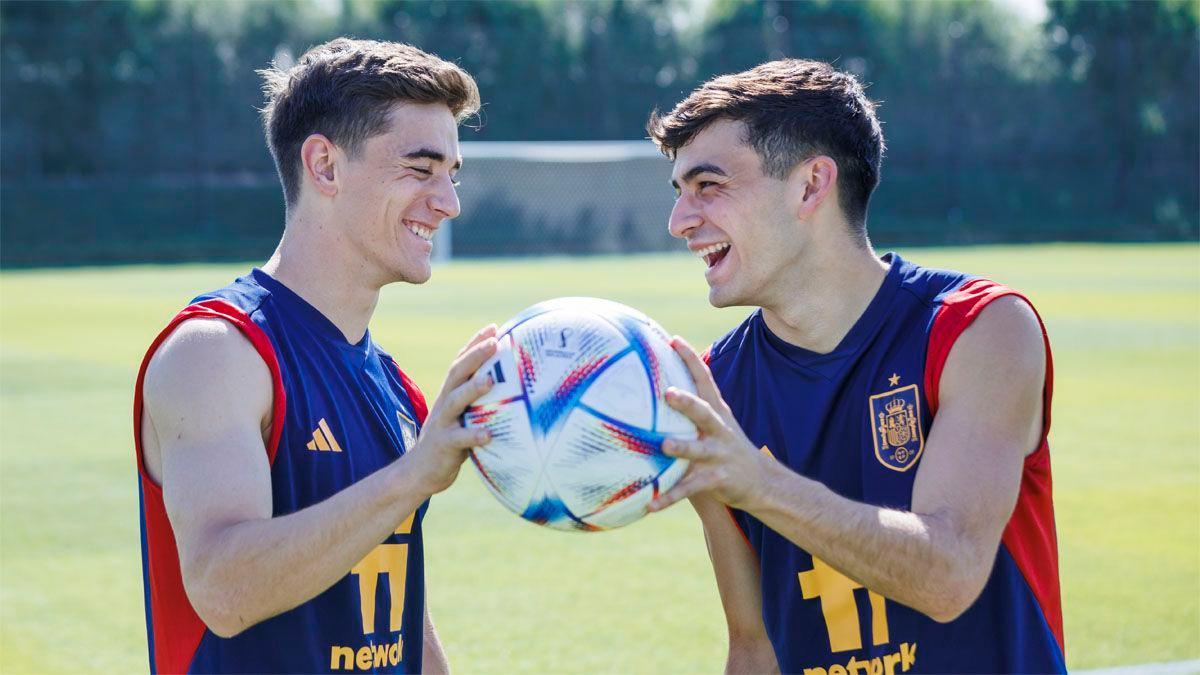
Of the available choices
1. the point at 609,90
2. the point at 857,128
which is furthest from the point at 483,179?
the point at 857,128

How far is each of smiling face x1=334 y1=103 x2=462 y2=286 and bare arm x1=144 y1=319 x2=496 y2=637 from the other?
0.79 m

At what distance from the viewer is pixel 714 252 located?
4227 millimetres

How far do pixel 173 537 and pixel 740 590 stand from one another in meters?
1.64

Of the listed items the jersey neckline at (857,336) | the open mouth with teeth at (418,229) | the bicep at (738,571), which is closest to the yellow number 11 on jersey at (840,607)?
the bicep at (738,571)

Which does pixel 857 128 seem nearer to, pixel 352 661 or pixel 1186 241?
pixel 352 661

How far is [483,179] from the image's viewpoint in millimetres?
46406

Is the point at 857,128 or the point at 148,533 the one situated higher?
the point at 857,128

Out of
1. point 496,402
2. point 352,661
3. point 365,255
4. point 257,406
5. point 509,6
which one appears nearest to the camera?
point 496,402

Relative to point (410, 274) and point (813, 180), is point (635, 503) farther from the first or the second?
point (813, 180)

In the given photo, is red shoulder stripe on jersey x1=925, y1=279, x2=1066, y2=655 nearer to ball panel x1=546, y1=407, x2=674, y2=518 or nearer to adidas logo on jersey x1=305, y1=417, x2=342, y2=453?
ball panel x1=546, y1=407, x2=674, y2=518

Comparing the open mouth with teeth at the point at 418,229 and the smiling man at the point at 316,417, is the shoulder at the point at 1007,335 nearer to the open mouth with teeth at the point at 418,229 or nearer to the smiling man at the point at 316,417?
the smiling man at the point at 316,417

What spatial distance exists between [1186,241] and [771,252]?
168 ft

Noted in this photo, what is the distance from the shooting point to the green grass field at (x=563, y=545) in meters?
6.66

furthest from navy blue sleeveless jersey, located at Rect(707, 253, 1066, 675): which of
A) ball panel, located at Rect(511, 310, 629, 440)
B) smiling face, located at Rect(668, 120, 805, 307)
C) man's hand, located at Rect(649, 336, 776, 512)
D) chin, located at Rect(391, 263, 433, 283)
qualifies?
chin, located at Rect(391, 263, 433, 283)
